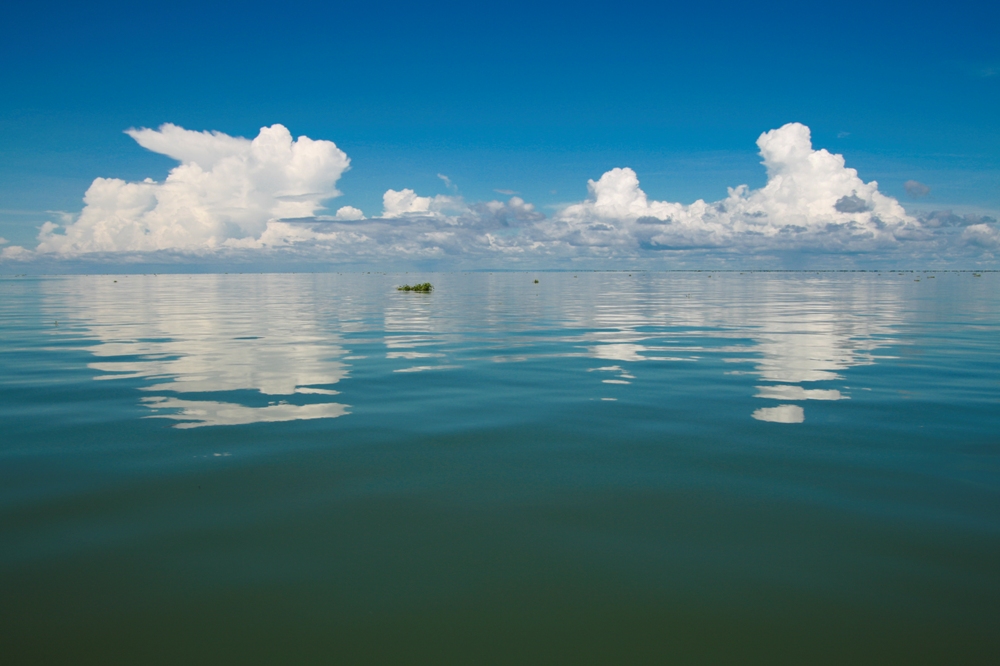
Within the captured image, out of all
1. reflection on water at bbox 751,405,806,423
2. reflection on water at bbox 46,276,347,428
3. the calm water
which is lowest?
the calm water

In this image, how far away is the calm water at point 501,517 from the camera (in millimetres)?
5418

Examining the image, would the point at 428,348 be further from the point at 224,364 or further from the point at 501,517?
the point at 501,517

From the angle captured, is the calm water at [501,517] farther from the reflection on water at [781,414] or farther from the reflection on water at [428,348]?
the reflection on water at [428,348]

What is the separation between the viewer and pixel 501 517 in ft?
25.1

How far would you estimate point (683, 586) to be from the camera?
20.0 ft

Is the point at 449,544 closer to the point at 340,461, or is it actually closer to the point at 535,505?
the point at 535,505

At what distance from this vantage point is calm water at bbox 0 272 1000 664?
5418 mm

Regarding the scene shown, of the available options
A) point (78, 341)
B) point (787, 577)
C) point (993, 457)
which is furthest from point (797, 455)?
point (78, 341)

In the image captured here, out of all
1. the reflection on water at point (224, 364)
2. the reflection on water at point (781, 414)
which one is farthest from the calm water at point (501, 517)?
the reflection on water at point (224, 364)

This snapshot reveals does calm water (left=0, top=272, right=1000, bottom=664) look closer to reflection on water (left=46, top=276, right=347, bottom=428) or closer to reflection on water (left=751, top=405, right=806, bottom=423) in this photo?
reflection on water (left=751, top=405, right=806, bottom=423)

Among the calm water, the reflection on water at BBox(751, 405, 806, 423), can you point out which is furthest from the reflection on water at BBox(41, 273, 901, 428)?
the calm water

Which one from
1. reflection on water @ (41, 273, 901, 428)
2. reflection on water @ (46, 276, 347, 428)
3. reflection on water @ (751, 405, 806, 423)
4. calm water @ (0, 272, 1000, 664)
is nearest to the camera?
calm water @ (0, 272, 1000, 664)

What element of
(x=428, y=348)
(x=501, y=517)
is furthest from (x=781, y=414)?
(x=428, y=348)

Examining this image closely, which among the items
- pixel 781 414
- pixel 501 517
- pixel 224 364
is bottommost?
pixel 501 517
